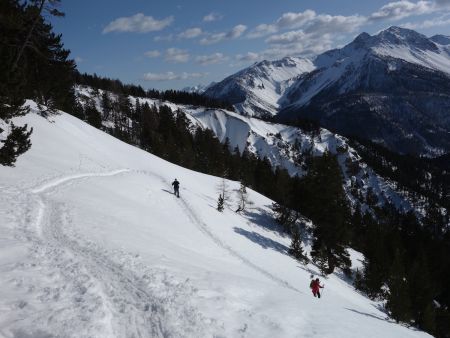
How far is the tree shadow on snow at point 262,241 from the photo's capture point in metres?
38.5

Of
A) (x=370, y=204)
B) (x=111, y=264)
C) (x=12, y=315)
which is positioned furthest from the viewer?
(x=370, y=204)

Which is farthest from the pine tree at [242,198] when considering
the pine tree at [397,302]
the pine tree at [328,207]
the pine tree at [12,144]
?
the pine tree at [12,144]

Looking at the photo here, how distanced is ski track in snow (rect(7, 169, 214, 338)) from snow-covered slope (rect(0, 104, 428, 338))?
39 mm

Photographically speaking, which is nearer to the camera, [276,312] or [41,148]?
[276,312]

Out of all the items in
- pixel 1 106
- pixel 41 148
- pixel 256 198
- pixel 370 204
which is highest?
pixel 1 106

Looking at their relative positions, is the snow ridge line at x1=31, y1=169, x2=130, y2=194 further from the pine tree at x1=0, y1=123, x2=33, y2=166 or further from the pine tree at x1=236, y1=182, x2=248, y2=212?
the pine tree at x1=236, y1=182, x2=248, y2=212

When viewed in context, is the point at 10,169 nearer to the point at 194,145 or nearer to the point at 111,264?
the point at 111,264

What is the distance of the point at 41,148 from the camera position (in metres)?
37.9

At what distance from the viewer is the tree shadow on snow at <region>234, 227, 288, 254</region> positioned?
38.5 meters

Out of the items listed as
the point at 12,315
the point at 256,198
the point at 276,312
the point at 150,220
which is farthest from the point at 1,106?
the point at 256,198

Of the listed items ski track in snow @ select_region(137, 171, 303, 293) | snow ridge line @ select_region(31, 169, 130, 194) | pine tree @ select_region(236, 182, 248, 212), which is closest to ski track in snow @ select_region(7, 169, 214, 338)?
snow ridge line @ select_region(31, 169, 130, 194)

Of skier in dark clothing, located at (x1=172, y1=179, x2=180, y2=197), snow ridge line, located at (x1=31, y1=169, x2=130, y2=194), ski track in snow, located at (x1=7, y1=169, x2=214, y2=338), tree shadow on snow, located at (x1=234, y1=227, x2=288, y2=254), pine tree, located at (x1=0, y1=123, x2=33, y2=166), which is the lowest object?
tree shadow on snow, located at (x1=234, y1=227, x2=288, y2=254)

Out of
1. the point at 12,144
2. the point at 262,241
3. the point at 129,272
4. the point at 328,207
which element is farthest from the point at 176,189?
the point at 129,272

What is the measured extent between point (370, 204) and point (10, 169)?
610 ft
